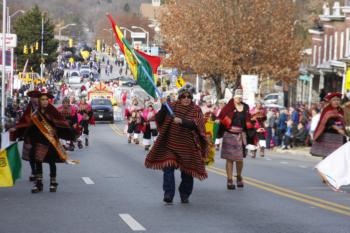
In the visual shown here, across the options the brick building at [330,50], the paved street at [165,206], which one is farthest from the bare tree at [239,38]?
the paved street at [165,206]

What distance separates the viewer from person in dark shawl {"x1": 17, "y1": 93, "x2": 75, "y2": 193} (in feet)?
56.3

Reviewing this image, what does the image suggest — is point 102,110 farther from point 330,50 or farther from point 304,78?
point 304,78

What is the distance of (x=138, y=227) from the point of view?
1234 cm

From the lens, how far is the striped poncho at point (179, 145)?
1523cm

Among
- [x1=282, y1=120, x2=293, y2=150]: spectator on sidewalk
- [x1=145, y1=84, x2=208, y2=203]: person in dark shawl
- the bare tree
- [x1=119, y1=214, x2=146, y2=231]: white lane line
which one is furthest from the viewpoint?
the bare tree

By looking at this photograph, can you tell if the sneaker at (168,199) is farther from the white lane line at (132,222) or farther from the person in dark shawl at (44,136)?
the person in dark shawl at (44,136)

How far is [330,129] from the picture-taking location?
19.9 m

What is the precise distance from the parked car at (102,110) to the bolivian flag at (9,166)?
4612cm

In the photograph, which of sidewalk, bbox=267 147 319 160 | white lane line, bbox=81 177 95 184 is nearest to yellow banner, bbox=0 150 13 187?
white lane line, bbox=81 177 95 184

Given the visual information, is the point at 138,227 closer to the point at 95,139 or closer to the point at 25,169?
the point at 25,169

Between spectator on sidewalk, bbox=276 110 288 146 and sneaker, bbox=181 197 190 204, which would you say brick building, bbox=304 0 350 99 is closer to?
spectator on sidewalk, bbox=276 110 288 146

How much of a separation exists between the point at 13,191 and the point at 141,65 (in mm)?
3202

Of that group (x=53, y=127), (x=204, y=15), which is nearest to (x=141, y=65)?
(x=53, y=127)

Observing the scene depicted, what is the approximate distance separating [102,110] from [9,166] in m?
47.2
